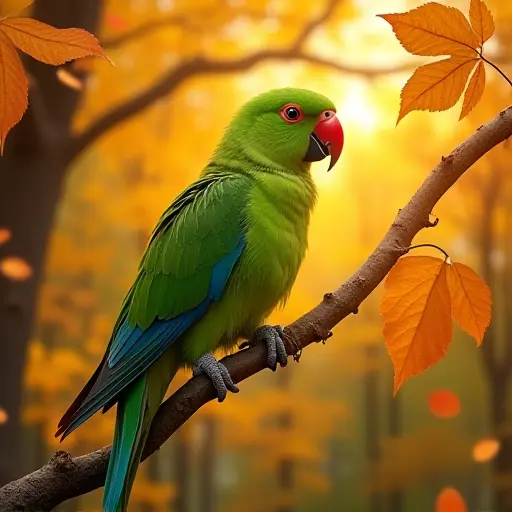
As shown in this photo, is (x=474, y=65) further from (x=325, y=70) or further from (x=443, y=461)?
(x=443, y=461)

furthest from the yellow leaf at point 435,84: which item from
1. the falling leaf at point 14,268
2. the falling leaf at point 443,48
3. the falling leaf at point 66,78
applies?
the falling leaf at point 14,268

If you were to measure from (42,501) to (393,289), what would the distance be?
291 millimetres

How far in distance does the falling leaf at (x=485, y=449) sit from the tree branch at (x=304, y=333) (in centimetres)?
144

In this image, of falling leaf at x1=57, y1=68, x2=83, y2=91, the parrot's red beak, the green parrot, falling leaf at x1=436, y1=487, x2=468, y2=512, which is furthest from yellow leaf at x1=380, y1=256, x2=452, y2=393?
falling leaf at x1=436, y1=487, x2=468, y2=512

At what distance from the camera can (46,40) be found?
0.38 metres

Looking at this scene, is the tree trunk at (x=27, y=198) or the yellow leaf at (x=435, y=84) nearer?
the yellow leaf at (x=435, y=84)

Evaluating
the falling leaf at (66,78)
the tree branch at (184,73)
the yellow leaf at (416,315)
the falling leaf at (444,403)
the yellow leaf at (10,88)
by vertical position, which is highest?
the tree branch at (184,73)

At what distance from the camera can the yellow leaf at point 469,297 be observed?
1.44ft

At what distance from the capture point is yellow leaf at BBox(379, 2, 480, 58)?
40 centimetres

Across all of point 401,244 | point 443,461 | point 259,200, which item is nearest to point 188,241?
point 259,200

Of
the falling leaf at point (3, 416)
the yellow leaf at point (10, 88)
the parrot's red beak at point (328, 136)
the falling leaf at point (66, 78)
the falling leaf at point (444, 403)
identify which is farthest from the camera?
the falling leaf at point (444, 403)

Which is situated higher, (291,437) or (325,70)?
(325,70)

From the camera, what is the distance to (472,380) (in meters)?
1.97

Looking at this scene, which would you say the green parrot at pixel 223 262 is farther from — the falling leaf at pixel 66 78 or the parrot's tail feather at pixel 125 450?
the falling leaf at pixel 66 78
